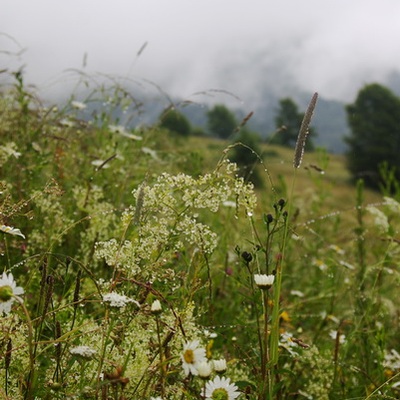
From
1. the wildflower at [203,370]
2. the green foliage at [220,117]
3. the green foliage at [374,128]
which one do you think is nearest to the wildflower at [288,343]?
the wildflower at [203,370]

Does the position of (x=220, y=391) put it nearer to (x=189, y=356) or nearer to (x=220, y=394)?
(x=220, y=394)

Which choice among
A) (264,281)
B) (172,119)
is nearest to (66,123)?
(172,119)

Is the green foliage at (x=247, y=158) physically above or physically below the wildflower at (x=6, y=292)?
below

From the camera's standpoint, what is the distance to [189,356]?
121 centimetres

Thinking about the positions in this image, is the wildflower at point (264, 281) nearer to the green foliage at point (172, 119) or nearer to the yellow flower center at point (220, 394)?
the yellow flower center at point (220, 394)

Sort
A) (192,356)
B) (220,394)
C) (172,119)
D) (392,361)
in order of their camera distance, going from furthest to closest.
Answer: (172,119) < (392,361) < (220,394) < (192,356)

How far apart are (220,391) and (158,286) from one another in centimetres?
58

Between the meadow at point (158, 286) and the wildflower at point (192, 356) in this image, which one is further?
the meadow at point (158, 286)

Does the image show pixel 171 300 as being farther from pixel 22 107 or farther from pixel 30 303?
pixel 22 107

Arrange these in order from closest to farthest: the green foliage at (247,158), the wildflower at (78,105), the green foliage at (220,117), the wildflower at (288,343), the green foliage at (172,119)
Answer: the wildflower at (288,343), the green foliage at (247,158), the green foliage at (172,119), the wildflower at (78,105), the green foliage at (220,117)

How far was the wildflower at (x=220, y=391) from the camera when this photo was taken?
134 centimetres

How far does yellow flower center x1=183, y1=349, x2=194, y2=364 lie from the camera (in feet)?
3.96

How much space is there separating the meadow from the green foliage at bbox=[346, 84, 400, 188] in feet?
161

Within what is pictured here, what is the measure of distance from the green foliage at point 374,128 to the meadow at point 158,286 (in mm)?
48971
